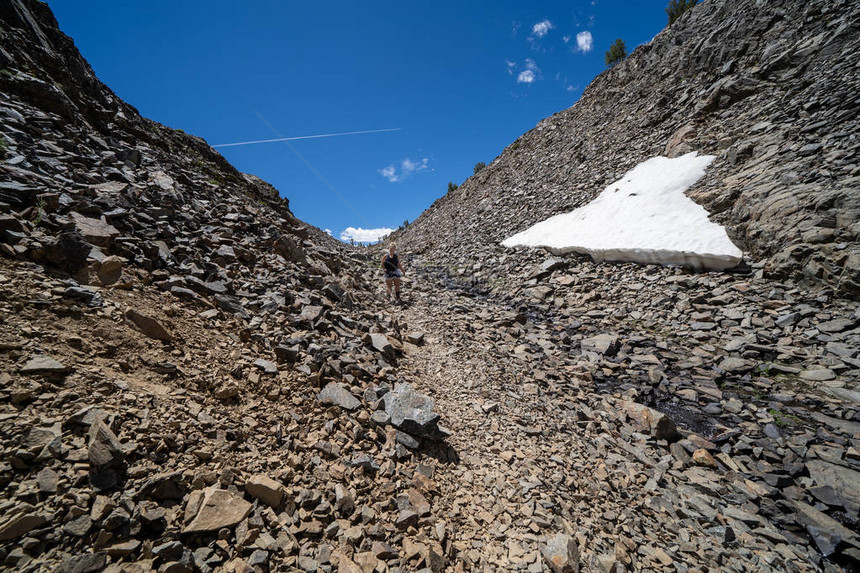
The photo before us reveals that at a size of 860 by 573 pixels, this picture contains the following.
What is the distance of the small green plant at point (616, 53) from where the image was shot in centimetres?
3158

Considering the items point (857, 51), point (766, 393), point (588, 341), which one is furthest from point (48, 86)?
point (857, 51)

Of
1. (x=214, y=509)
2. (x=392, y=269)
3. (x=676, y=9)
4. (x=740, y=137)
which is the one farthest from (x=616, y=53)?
(x=214, y=509)

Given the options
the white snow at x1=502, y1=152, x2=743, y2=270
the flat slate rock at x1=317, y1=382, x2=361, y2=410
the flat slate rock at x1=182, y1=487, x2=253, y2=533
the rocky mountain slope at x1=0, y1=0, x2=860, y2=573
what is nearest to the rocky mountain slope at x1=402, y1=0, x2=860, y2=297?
the white snow at x1=502, y1=152, x2=743, y2=270

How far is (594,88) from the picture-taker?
102 ft

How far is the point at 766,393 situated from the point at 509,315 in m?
6.33

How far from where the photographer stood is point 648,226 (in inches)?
484

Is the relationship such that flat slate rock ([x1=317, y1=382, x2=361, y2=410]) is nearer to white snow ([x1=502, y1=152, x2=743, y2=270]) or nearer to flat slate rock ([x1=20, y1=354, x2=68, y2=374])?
flat slate rock ([x1=20, y1=354, x2=68, y2=374])

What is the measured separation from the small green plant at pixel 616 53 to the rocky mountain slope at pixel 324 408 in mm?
34454

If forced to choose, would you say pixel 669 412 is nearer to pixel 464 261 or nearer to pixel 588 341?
pixel 588 341

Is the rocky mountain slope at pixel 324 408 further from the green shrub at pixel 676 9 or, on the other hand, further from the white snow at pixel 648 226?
the green shrub at pixel 676 9

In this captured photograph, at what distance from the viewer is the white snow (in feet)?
32.7

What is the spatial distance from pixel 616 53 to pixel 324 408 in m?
43.6

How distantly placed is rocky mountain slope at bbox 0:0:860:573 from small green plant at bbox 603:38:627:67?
34454 millimetres

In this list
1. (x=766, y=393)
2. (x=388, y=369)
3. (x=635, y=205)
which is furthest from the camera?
(x=635, y=205)
